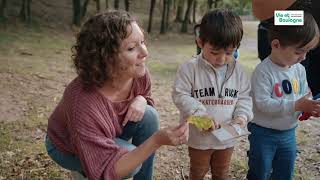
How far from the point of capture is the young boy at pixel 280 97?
2.21m

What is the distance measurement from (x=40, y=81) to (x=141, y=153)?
171 inches

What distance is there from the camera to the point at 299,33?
7.18ft

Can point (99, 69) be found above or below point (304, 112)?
above

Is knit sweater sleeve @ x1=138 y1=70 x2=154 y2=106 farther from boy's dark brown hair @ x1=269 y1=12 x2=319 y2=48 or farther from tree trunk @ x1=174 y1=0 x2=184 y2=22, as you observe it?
tree trunk @ x1=174 y1=0 x2=184 y2=22

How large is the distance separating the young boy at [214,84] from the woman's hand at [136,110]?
7.3 inches

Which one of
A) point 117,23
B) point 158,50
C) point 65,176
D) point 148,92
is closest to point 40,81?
point 65,176

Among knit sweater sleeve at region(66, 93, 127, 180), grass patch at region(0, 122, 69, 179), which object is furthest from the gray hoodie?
grass patch at region(0, 122, 69, 179)

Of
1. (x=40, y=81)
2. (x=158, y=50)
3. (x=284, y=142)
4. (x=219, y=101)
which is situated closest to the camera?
(x=219, y=101)

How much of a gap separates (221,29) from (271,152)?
0.77 m

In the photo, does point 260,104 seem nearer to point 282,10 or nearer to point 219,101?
point 219,101

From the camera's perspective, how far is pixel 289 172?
241cm

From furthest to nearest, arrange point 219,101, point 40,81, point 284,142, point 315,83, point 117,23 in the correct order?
point 40,81 < point 315,83 < point 284,142 < point 219,101 < point 117,23

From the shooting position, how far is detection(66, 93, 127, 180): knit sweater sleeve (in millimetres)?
1753

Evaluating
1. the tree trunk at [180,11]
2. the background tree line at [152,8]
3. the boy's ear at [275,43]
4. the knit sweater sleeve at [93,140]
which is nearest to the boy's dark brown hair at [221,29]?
the boy's ear at [275,43]
